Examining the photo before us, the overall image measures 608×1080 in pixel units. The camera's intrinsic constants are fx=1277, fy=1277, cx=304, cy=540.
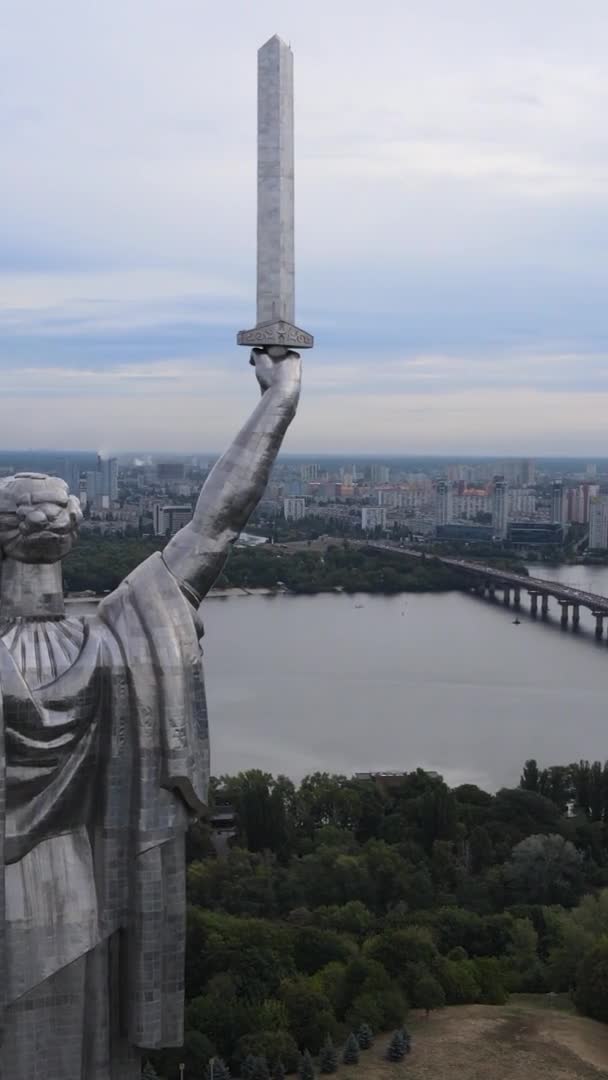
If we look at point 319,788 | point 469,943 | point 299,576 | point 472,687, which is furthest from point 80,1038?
point 299,576

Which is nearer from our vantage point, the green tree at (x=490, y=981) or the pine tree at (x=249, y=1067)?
the pine tree at (x=249, y=1067)

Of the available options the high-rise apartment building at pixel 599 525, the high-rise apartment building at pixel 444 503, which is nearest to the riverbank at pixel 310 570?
the high-rise apartment building at pixel 599 525

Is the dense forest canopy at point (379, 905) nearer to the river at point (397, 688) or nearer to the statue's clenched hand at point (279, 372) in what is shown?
the river at point (397, 688)

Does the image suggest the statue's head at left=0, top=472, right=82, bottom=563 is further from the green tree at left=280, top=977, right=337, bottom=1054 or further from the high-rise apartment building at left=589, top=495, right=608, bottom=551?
the high-rise apartment building at left=589, top=495, right=608, bottom=551

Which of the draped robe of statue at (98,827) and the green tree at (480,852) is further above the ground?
the draped robe of statue at (98,827)

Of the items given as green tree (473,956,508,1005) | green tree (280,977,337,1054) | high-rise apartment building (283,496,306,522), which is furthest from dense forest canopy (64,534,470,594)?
high-rise apartment building (283,496,306,522)

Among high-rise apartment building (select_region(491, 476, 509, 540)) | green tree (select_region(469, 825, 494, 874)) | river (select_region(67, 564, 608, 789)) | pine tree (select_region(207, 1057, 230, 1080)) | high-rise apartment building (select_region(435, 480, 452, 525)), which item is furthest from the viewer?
high-rise apartment building (select_region(435, 480, 452, 525))

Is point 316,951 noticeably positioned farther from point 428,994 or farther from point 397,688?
point 397,688
